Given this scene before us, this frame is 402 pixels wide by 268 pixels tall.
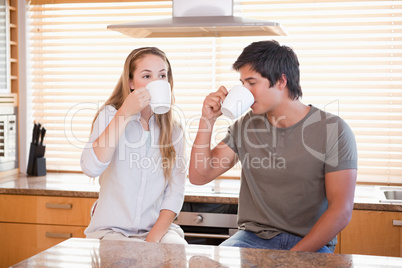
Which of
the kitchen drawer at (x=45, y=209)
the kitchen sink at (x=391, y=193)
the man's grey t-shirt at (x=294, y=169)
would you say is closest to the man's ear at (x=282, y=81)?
the man's grey t-shirt at (x=294, y=169)

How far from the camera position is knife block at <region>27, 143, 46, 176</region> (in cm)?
306

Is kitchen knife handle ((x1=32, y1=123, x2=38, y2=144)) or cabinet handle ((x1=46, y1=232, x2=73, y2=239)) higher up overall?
kitchen knife handle ((x1=32, y1=123, x2=38, y2=144))

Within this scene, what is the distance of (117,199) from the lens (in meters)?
2.04

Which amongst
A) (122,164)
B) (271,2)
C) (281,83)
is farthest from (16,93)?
(281,83)

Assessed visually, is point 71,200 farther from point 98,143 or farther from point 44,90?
point 44,90

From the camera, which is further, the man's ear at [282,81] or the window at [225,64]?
the window at [225,64]

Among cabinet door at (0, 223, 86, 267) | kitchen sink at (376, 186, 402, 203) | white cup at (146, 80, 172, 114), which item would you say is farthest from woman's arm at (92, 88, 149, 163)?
kitchen sink at (376, 186, 402, 203)

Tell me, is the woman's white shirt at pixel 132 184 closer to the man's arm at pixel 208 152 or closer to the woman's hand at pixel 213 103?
the man's arm at pixel 208 152

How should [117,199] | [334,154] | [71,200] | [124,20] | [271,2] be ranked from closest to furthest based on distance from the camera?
[334,154] < [117,199] < [71,200] < [271,2] < [124,20]

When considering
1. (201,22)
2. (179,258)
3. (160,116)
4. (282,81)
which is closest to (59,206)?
(160,116)

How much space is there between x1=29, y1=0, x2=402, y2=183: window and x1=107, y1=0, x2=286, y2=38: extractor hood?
0.37 m

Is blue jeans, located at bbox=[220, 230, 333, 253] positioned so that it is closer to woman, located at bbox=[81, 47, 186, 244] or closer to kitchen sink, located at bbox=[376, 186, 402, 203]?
woman, located at bbox=[81, 47, 186, 244]

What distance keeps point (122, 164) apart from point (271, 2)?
1.46 m

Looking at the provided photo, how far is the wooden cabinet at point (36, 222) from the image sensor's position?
2605mm
